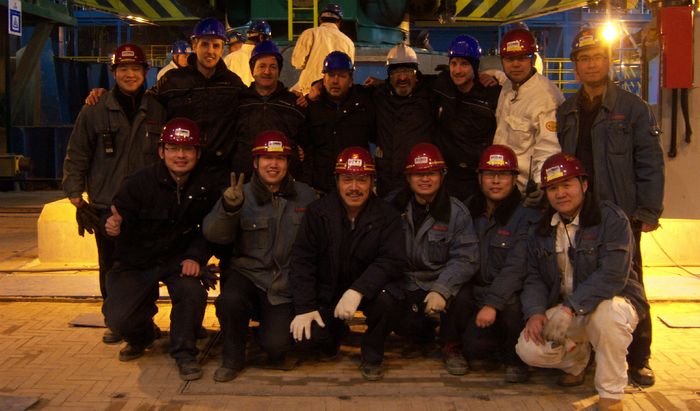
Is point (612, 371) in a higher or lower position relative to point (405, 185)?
lower

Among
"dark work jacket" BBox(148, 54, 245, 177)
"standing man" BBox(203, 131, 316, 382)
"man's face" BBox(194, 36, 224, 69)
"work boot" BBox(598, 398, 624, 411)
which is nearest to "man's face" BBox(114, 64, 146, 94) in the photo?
"dark work jacket" BBox(148, 54, 245, 177)

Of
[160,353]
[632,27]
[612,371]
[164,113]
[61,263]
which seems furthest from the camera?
[632,27]

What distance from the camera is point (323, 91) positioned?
5738 mm

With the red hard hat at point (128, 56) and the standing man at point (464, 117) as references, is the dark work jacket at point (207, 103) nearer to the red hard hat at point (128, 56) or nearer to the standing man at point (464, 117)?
the red hard hat at point (128, 56)

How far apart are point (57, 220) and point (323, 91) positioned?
3645 mm

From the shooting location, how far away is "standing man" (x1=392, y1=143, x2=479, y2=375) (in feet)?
15.8

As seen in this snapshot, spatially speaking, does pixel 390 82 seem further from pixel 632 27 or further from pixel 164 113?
pixel 632 27

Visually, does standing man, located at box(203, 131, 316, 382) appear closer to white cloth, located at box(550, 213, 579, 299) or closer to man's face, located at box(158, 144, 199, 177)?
man's face, located at box(158, 144, 199, 177)

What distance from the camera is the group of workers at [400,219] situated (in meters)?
4.42

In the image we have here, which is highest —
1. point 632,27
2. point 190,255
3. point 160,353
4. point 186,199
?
point 632,27

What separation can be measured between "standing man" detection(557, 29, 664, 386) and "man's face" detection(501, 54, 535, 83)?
1.22ft

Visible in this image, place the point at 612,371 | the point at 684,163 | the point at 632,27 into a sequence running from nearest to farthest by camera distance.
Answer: the point at 612,371 → the point at 684,163 → the point at 632,27

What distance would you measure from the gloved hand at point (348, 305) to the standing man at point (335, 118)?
1160 millimetres

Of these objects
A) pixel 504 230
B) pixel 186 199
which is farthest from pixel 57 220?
pixel 504 230
